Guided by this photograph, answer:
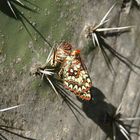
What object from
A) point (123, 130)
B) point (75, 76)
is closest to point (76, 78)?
point (75, 76)

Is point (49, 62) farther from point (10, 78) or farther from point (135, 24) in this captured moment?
point (135, 24)

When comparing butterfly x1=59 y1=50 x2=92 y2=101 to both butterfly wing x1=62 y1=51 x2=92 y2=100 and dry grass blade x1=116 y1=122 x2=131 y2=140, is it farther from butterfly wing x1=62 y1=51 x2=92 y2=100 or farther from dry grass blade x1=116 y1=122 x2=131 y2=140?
dry grass blade x1=116 y1=122 x2=131 y2=140

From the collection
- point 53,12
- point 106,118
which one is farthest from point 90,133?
point 53,12

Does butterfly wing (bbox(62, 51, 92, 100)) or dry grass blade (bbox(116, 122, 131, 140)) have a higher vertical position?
butterfly wing (bbox(62, 51, 92, 100))

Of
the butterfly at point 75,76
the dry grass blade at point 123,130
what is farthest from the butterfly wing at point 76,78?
the dry grass blade at point 123,130

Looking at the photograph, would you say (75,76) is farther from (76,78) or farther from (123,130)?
(123,130)

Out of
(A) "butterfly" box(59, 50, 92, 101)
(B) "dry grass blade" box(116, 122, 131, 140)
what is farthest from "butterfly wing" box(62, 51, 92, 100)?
(B) "dry grass blade" box(116, 122, 131, 140)

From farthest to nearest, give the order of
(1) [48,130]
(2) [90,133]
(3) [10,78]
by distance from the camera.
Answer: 1. (2) [90,133]
2. (1) [48,130]
3. (3) [10,78]

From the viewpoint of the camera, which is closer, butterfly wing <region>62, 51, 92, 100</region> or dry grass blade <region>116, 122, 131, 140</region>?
butterfly wing <region>62, 51, 92, 100</region>
